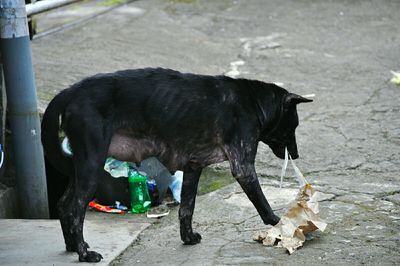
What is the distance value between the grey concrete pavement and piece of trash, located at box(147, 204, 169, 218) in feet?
0.35

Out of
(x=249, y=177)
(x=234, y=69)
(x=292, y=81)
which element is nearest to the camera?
(x=249, y=177)

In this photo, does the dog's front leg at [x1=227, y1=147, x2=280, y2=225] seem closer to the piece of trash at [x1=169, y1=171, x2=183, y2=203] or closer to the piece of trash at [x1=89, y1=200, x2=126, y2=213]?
the piece of trash at [x1=169, y1=171, x2=183, y2=203]

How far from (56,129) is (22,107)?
1.08 metres

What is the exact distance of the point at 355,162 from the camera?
20.9 ft

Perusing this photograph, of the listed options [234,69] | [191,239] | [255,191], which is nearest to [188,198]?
[191,239]

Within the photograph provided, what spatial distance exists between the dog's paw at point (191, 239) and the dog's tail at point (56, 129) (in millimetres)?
840

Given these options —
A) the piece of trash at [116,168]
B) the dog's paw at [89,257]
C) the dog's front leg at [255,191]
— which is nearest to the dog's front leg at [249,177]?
the dog's front leg at [255,191]

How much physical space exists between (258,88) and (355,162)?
1.68 metres

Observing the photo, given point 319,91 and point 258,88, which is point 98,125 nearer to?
point 258,88

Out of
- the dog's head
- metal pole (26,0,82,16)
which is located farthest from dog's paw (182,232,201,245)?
metal pole (26,0,82,16)

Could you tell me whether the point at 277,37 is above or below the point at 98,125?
below

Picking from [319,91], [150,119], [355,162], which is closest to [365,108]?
[319,91]

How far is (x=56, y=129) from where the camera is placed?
4633 mm

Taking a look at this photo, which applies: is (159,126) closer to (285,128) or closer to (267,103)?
(267,103)
